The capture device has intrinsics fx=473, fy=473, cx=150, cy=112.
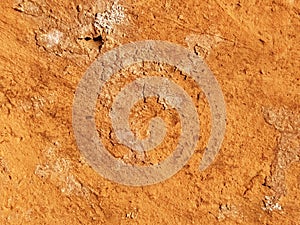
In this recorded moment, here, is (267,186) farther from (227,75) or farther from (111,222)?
(111,222)

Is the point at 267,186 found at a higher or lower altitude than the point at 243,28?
lower

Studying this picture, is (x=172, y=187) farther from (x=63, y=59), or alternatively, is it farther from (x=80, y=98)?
(x=63, y=59)

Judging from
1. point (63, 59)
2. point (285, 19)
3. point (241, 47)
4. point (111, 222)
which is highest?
point (285, 19)

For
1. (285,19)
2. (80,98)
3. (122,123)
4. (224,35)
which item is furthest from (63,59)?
(285,19)

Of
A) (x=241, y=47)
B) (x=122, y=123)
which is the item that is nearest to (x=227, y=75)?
(x=241, y=47)

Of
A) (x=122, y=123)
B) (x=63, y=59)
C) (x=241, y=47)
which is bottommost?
(x=122, y=123)

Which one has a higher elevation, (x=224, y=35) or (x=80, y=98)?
(x=224, y=35)
